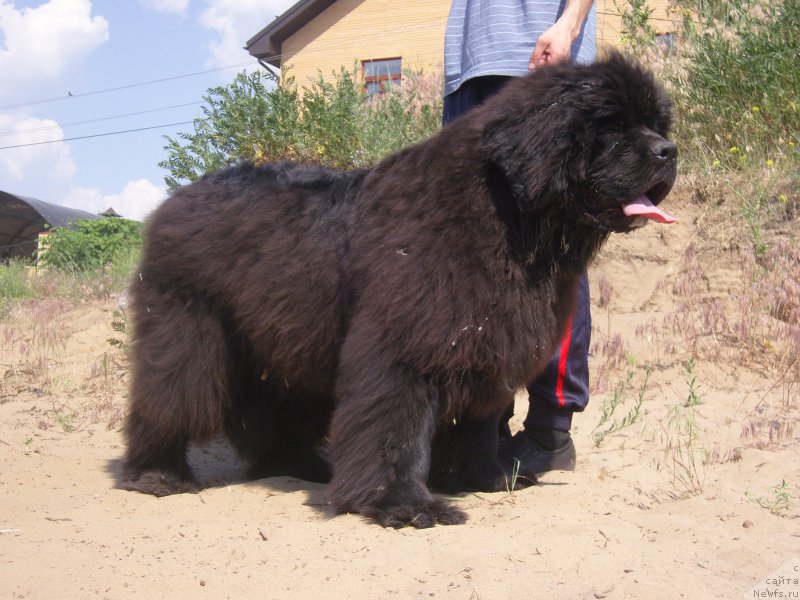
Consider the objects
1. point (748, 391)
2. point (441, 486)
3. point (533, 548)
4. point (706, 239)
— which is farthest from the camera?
point (706, 239)

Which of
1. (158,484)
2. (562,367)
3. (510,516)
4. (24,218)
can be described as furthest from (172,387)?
(24,218)

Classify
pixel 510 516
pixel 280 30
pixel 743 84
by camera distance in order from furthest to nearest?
pixel 280 30 < pixel 743 84 < pixel 510 516

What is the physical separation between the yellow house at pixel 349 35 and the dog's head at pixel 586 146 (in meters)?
19.4

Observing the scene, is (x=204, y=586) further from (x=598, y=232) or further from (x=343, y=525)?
(x=598, y=232)

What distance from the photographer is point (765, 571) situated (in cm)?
250

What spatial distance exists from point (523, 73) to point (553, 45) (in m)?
0.28

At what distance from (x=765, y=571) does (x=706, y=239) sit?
4561 millimetres

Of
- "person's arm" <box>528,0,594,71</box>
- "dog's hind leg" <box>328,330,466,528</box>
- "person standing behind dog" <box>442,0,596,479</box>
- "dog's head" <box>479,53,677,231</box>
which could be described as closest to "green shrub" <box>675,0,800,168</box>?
"person standing behind dog" <box>442,0,596,479</box>

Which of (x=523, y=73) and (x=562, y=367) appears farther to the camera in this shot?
(x=562, y=367)

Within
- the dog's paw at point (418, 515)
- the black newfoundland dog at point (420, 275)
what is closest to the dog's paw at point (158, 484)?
the black newfoundland dog at point (420, 275)

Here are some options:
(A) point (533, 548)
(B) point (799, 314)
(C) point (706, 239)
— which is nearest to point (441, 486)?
(A) point (533, 548)

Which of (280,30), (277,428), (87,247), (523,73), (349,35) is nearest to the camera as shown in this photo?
(523,73)

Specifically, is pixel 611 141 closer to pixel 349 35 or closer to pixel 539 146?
pixel 539 146

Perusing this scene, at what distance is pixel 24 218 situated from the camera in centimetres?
2847
